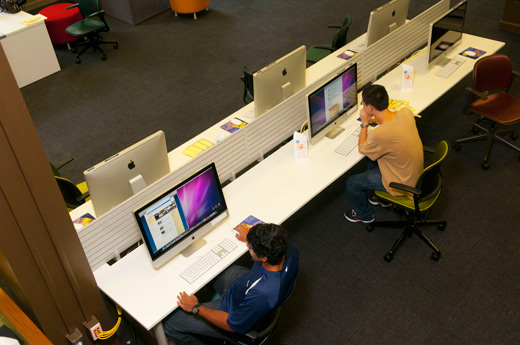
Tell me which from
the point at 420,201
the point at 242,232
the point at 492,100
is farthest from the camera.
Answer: the point at 492,100

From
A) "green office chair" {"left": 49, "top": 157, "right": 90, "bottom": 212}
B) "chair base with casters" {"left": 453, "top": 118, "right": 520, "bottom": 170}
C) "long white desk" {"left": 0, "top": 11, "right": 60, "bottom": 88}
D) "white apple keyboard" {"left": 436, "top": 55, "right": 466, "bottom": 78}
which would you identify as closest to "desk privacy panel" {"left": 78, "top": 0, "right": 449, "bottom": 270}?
"white apple keyboard" {"left": 436, "top": 55, "right": 466, "bottom": 78}

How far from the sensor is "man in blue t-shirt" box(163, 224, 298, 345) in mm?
2641

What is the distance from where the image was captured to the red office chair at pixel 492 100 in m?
4.60

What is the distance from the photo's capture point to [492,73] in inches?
184

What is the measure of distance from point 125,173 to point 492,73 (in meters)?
3.53

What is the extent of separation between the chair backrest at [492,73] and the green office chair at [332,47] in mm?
1492

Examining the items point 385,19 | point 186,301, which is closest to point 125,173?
point 186,301

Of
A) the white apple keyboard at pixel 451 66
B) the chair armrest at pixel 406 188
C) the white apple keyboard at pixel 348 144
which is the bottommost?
the chair armrest at pixel 406 188

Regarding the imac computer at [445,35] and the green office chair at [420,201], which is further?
the imac computer at [445,35]

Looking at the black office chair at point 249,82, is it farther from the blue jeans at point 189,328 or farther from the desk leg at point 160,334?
the desk leg at point 160,334

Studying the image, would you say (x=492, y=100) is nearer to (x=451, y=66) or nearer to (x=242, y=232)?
(x=451, y=66)

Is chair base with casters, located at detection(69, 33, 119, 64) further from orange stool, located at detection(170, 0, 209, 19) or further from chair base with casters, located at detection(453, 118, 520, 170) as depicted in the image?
chair base with casters, located at detection(453, 118, 520, 170)

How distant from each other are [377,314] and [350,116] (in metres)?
1.73

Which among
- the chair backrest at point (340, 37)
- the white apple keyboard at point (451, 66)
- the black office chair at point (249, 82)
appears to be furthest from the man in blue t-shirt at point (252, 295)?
the chair backrest at point (340, 37)
